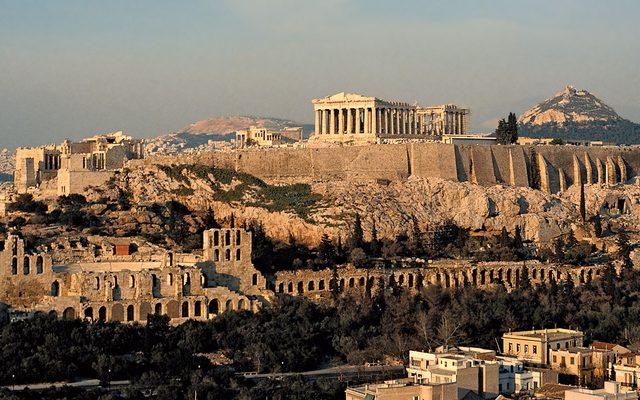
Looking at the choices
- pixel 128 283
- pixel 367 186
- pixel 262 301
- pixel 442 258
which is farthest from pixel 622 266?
pixel 128 283

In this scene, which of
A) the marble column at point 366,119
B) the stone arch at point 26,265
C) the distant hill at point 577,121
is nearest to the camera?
the stone arch at point 26,265

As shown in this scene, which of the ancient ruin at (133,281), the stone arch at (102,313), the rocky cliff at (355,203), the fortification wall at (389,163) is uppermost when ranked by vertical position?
the fortification wall at (389,163)

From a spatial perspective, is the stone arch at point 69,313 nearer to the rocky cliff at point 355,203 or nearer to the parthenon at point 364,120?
the rocky cliff at point 355,203

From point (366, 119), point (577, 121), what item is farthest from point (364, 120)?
point (577, 121)

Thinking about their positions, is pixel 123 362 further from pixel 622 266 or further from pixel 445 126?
pixel 445 126

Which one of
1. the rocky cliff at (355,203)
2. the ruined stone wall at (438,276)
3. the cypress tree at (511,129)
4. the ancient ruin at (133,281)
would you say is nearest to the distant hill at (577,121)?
the cypress tree at (511,129)

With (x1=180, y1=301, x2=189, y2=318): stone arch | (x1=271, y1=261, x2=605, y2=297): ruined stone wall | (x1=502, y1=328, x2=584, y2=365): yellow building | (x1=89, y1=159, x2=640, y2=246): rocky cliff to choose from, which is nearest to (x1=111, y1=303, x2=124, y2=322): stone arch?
(x1=180, y1=301, x2=189, y2=318): stone arch

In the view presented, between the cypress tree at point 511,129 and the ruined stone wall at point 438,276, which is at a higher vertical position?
the cypress tree at point 511,129

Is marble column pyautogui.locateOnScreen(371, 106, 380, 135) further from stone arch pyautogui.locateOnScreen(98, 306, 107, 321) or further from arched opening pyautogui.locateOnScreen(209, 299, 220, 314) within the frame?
stone arch pyautogui.locateOnScreen(98, 306, 107, 321)
